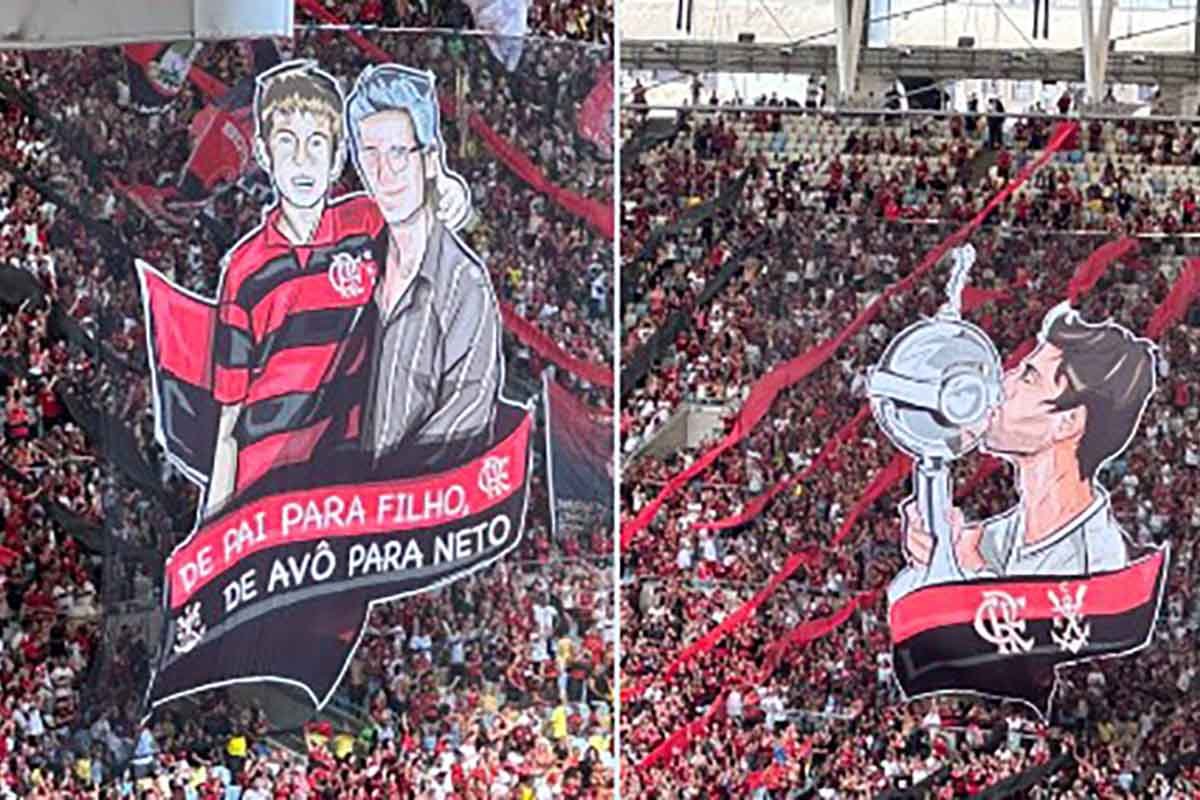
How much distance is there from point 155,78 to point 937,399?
6768 millimetres

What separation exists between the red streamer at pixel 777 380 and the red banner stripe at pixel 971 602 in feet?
6.21

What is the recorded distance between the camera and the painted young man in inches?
780

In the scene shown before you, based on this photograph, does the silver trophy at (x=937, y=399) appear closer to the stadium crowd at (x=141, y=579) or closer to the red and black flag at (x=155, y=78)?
the stadium crowd at (x=141, y=579)

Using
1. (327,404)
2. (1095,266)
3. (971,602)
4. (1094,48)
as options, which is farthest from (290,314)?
(1094,48)

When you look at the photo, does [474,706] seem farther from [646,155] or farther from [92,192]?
[646,155]

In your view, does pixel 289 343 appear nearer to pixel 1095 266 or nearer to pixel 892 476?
A: pixel 892 476

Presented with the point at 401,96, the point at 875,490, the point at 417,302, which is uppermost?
the point at 401,96

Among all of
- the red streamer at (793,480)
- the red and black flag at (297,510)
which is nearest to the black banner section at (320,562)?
the red and black flag at (297,510)

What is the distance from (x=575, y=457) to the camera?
20.6 metres

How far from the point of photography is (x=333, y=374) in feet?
65.3

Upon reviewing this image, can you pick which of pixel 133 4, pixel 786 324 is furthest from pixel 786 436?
pixel 133 4

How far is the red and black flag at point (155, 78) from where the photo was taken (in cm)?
1977

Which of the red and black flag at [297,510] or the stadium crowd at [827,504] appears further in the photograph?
the stadium crowd at [827,504]

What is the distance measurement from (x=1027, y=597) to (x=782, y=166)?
425 centimetres
